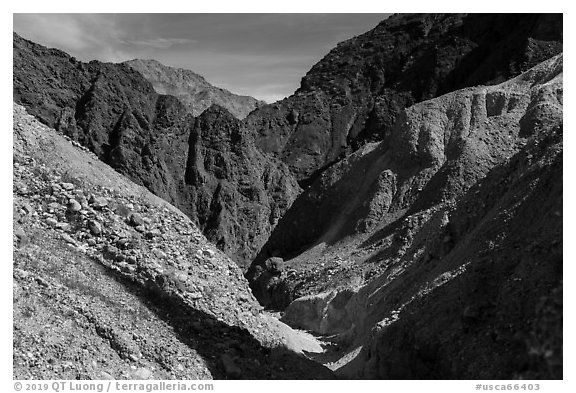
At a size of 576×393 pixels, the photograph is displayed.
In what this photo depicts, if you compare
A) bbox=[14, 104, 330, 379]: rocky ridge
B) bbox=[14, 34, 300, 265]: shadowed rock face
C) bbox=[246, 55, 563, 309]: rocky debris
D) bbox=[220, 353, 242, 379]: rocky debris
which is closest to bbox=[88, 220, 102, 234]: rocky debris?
bbox=[14, 104, 330, 379]: rocky ridge

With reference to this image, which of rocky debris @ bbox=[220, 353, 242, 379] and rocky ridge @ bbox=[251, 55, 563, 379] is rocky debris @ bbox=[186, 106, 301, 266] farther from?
rocky debris @ bbox=[220, 353, 242, 379]

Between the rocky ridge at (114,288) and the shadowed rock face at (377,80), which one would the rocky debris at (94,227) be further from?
the shadowed rock face at (377,80)

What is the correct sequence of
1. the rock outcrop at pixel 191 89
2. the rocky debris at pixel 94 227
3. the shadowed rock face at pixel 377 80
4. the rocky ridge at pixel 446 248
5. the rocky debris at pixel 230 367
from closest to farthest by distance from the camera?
the rocky ridge at pixel 446 248
the rocky debris at pixel 230 367
the rocky debris at pixel 94 227
the shadowed rock face at pixel 377 80
the rock outcrop at pixel 191 89

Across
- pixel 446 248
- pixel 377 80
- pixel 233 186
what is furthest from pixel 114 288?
pixel 377 80

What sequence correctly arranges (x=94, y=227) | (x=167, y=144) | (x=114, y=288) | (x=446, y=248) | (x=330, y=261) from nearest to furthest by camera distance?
(x=114, y=288), (x=94, y=227), (x=446, y=248), (x=330, y=261), (x=167, y=144)

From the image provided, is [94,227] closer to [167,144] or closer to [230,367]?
[230,367]

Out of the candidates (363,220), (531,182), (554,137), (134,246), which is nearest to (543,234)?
(531,182)

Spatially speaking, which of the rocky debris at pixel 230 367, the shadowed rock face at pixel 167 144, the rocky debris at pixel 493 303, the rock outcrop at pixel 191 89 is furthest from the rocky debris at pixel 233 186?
the rock outcrop at pixel 191 89
